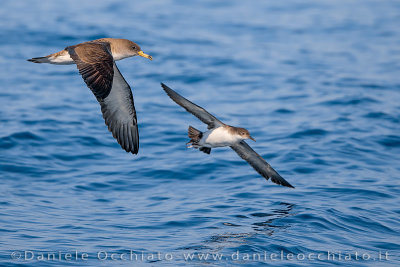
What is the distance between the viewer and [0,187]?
41.8 feet

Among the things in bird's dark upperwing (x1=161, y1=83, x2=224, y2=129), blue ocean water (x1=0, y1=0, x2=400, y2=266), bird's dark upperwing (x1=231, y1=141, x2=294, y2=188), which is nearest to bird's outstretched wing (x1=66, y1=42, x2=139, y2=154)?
bird's dark upperwing (x1=161, y1=83, x2=224, y2=129)

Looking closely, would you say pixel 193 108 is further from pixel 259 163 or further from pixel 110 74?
pixel 259 163

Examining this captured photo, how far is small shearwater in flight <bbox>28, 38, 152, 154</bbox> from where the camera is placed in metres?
8.80

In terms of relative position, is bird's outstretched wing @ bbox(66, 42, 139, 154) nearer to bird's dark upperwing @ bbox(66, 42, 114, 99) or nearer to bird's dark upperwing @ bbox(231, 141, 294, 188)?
bird's dark upperwing @ bbox(66, 42, 114, 99)

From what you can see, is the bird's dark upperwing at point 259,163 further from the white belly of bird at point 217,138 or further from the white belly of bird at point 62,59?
the white belly of bird at point 62,59

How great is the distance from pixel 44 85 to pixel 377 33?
1424 cm

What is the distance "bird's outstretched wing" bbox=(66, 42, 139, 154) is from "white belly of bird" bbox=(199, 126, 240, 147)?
1293 millimetres

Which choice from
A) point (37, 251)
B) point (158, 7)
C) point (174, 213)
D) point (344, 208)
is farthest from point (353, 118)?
point (158, 7)

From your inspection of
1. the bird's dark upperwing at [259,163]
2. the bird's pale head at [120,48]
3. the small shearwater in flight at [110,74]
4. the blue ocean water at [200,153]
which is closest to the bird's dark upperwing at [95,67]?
the small shearwater in flight at [110,74]

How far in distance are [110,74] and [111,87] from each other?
22cm

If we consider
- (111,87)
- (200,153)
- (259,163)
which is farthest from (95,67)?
(200,153)

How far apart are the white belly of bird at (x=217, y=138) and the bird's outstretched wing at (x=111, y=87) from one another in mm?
1293

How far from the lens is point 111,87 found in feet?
29.5

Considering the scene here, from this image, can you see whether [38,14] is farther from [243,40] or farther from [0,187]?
[0,187]
